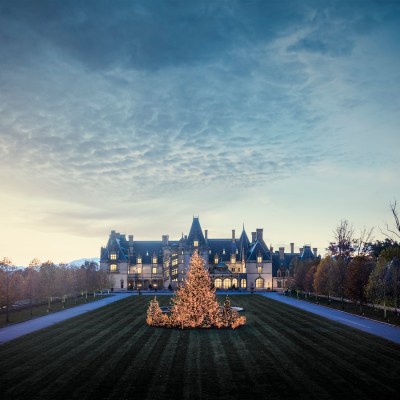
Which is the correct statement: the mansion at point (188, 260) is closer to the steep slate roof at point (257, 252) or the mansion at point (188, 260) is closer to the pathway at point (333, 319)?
the steep slate roof at point (257, 252)

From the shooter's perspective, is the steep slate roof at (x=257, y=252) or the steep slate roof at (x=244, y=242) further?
the steep slate roof at (x=244, y=242)

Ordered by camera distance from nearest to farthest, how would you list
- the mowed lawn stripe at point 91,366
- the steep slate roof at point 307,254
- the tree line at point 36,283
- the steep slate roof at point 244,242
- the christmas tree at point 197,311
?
the mowed lawn stripe at point 91,366, the christmas tree at point 197,311, the tree line at point 36,283, the steep slate roof at point 307,254, the steep slate roof at point 244,242

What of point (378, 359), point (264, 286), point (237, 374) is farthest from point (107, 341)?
point (264, 286)

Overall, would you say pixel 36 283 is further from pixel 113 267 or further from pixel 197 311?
pixel 113 267

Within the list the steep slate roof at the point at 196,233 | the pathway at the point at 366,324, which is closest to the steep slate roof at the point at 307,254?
the steep slate roof at the point at 196,233

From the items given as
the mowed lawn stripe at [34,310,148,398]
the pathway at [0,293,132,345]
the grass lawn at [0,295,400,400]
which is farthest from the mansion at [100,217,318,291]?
the mowed lawn stripe at [34,310,148,398]

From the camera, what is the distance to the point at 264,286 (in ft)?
407

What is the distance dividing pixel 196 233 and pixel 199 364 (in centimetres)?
9755

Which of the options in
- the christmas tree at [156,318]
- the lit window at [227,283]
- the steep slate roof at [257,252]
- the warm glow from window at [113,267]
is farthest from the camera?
the warm glow from window at [113,267]

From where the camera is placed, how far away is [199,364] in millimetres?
26141

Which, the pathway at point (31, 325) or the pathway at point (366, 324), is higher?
the pathway at point (31, 325)

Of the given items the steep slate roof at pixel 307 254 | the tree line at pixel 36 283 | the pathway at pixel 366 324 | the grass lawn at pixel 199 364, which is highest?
the steep slate roof at pixel 307 254

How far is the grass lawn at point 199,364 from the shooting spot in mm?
20750

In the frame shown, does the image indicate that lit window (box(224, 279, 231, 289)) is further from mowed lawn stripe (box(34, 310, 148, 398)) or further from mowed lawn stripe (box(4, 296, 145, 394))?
mowed lawn stripe (box(34, 310, 148, 398))
